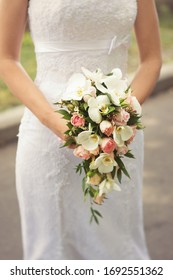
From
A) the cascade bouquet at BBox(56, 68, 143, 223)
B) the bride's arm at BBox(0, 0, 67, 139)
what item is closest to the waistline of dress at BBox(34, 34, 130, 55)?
the bride's arm at BBox(0, 0, 67, 139)

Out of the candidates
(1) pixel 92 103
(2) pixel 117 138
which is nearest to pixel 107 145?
(2) pixel 117 138

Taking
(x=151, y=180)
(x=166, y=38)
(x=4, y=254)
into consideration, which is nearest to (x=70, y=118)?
(x=4, y=254)

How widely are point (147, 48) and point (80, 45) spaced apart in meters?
0.31

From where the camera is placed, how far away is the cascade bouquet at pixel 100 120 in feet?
7.73

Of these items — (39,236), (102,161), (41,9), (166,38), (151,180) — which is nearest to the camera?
(102,161)

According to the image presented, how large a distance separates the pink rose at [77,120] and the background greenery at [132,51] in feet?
14.9

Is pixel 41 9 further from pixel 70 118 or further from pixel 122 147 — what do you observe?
pixel 122 147

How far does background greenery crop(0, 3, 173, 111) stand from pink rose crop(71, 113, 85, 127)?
455 cm

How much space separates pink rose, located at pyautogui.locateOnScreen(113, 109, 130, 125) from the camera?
93.0 inches

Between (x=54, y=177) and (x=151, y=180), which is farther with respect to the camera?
(x=151, y=180)

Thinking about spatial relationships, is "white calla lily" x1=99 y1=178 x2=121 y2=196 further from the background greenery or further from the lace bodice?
the background greenery

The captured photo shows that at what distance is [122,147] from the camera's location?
7.91 ft

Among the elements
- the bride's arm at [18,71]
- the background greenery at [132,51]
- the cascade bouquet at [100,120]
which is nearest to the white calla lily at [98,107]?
the cascade bouquet at [100,120]
